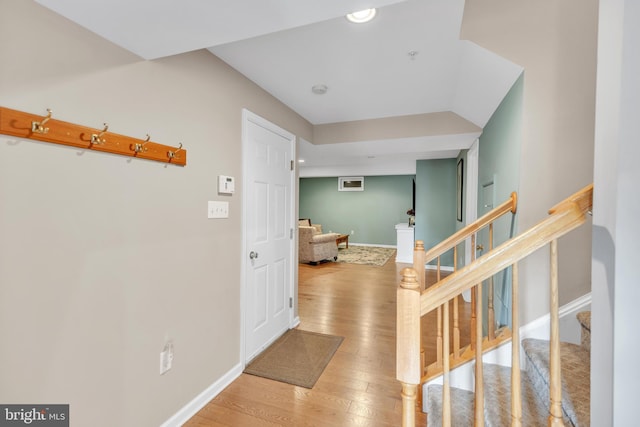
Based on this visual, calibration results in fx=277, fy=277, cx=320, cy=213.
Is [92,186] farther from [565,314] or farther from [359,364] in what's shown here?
[565,314]

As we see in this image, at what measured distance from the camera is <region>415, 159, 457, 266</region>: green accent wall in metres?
5.56

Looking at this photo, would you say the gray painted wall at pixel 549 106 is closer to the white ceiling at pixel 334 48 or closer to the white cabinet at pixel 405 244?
the white ceiling at pixel 334 48

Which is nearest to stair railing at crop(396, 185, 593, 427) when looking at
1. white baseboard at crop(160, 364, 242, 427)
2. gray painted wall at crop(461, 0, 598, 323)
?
gray painted wall at crop(461, 0, 598, 323)

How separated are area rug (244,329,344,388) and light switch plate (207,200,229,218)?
1244 mm

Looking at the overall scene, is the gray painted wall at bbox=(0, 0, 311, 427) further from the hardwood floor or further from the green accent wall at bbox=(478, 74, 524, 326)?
the green accent wall at bbox=(478, 74, 524, 326)

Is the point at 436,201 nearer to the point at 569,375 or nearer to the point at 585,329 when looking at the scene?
the point at 585,329

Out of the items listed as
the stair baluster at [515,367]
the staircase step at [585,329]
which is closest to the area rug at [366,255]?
the staircase step at [585,329]

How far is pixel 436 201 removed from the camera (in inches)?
224

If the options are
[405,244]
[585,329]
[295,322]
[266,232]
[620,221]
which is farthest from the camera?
[405,244]

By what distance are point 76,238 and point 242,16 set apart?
1127mm

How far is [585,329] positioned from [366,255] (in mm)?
5722

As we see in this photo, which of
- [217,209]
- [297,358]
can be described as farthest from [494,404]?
[217,209]

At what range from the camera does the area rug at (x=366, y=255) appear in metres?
6.32

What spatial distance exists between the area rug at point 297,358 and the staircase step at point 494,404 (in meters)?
0.90
